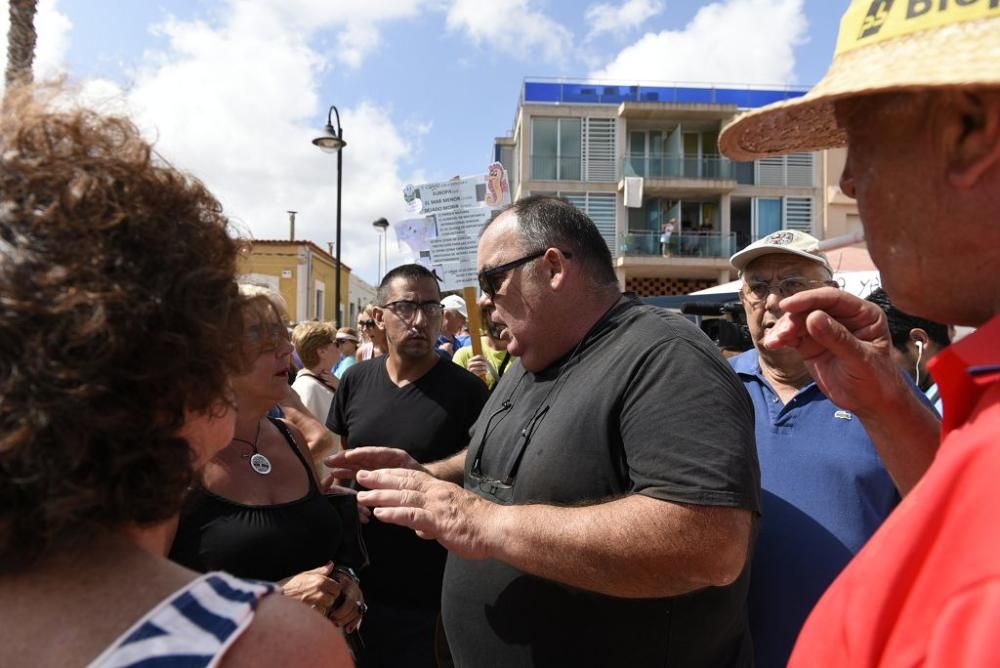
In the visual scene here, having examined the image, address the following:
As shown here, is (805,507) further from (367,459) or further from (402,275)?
(402,275)

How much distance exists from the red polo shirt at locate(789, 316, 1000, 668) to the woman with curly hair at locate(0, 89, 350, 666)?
69 cm

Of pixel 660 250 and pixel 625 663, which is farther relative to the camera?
pixel 660 250

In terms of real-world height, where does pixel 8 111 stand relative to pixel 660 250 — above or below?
below

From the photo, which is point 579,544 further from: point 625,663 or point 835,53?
point 835,53

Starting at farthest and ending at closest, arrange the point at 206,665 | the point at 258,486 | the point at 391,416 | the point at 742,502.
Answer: the point at 391,416, the point at 258,486, the point at 742,502, the point at 206,665

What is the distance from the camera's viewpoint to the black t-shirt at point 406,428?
11.2 feet

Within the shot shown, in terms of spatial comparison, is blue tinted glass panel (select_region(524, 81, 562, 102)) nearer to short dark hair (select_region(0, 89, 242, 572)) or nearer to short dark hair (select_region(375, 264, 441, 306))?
short dark hair (select_region(375, 264, 441, 306))

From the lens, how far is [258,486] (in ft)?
8.25

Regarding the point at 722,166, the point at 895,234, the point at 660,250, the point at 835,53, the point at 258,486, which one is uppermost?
the point at 722,166

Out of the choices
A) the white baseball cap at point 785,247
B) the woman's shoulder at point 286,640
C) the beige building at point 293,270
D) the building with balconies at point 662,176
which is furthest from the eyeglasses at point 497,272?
the building with balconies at point 662,176

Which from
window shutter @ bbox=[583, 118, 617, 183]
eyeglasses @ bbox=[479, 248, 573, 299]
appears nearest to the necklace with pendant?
eyeglasses @ bbox=[479, 248, 573, 299]

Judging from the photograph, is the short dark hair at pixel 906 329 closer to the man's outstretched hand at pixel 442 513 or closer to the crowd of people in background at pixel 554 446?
the crowd of people in background at pixel 554 446

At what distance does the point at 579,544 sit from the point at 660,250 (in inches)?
1167

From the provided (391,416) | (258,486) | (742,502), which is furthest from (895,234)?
(391,416)
